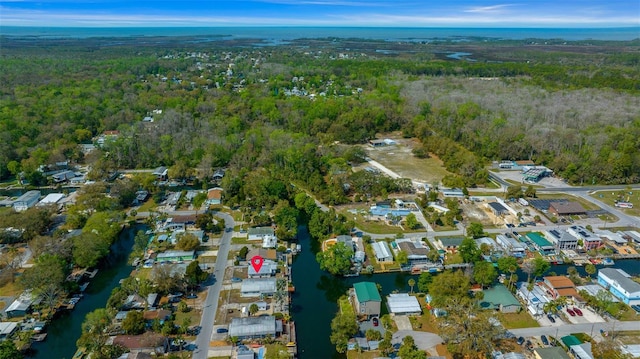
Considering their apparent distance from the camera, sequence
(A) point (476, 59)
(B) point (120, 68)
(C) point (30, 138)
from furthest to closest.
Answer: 1. (A) point (476, 59)
2. (B) point (120, 68)
3. (C) point (30, 138)

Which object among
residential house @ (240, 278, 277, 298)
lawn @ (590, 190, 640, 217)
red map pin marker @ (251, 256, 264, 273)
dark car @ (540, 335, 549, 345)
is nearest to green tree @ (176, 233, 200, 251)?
red map pin marker @ (251, 256, 264, 273)

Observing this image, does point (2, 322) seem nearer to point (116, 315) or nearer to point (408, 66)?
point (116, 315)

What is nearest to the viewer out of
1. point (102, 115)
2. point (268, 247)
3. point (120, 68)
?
point (268, 247)

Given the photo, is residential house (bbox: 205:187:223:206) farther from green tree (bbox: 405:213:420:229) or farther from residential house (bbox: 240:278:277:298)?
green tree (bbox: 405:213:420:229)

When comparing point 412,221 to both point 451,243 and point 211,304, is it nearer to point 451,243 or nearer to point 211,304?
point 451,243

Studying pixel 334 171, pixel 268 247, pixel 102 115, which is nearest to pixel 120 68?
pixel 102 115

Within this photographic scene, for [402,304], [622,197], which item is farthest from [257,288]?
[622,197]
